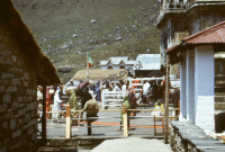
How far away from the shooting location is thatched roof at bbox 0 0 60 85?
6.76 meters

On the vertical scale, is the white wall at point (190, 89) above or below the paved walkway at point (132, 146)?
above

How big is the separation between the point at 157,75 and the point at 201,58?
57.1 feet

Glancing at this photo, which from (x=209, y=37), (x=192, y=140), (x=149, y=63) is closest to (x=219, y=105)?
(x=209, y=37)

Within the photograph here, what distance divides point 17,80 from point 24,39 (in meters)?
1.07

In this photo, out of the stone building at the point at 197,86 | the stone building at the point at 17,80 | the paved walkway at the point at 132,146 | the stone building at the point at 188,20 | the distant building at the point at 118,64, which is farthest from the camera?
the distant building at the point at 118,64

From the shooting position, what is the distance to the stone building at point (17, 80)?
688 centimetres

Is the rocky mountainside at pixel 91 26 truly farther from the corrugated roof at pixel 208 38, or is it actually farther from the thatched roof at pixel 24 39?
the corrugated roof at pixel 208 38

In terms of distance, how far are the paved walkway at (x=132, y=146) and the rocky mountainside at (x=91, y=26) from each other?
113 metres

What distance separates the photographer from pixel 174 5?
63.3 feet

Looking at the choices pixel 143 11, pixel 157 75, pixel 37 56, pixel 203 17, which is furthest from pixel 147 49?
pixel 37 56

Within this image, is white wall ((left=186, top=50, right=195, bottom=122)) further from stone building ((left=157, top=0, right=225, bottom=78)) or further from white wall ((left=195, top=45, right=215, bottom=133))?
stone building ((left=157, top=0, right=225, bottom=78))

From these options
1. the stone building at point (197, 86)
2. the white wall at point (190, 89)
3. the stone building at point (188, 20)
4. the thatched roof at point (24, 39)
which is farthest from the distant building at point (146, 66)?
the white wall at point (190, 89)

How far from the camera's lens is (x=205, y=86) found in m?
7.45

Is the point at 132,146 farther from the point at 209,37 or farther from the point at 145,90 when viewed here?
the point at 145,90
